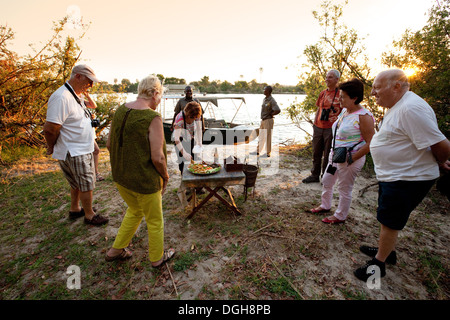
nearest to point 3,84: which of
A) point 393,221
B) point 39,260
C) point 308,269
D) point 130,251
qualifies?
point 39,260

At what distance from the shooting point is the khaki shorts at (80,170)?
3.11 meters

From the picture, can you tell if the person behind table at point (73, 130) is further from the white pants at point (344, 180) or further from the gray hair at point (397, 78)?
the white pants at point (344, 180)

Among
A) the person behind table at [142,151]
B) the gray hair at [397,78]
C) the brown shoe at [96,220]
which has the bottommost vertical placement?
the brown shoe at [96,220]

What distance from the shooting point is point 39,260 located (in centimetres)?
288

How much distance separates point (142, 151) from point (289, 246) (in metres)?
2.57

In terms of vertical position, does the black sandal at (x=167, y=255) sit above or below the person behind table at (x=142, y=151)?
below

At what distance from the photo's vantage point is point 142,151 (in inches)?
85.3

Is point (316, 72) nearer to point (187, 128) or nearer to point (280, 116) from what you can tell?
point (280, 116)

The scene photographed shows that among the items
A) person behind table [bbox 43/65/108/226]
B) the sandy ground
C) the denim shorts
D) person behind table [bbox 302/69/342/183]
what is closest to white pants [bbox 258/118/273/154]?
person behind table [bbox 302/69/342/183]

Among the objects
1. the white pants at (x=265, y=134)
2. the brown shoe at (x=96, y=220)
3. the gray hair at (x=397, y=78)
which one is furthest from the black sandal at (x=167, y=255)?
the white pants at (x=265, y=134)

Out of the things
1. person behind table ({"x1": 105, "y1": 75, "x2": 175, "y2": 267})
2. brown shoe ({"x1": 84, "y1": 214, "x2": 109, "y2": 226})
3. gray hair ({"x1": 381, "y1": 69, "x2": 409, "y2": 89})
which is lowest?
brown shoe ({"x1": 84, "y1": 214, "x2": 109, "y2": 226})

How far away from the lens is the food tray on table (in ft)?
11.7

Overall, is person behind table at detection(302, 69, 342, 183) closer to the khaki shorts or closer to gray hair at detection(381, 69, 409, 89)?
gray hair at detection(381, 69, 409, 89)
